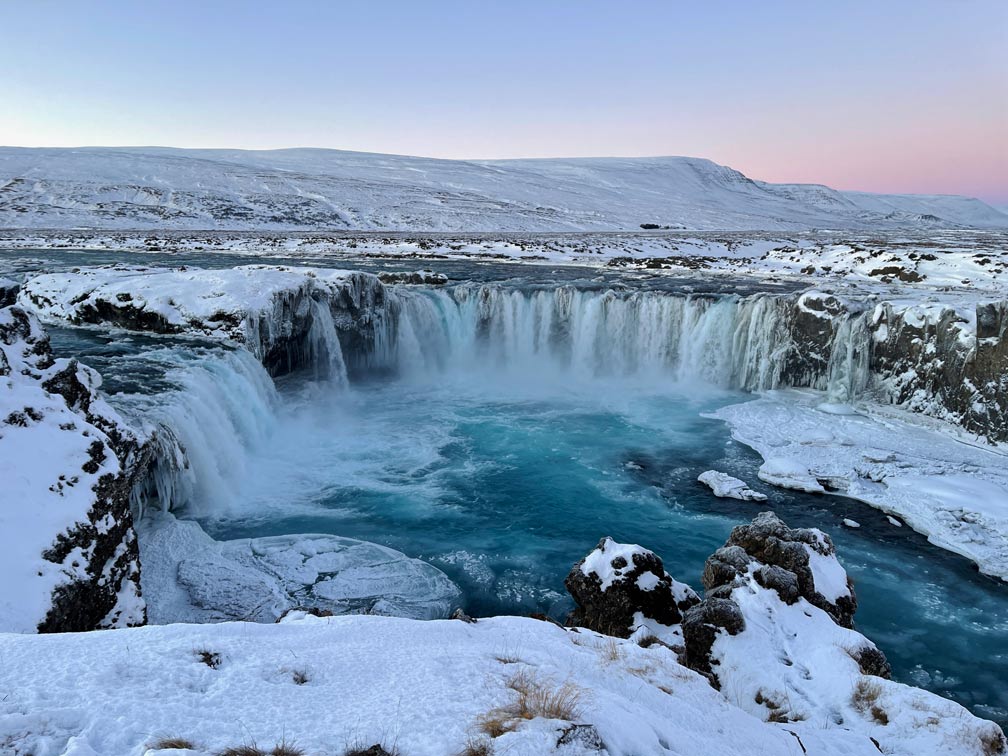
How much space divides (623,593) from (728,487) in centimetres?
711

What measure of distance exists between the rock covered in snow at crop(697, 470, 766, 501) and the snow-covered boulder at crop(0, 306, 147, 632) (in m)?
11.8

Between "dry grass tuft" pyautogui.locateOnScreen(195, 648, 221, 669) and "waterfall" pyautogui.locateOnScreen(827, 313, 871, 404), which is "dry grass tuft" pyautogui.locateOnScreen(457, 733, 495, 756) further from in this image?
"waterfall" pyautogui.locateOnScreen(827, 313, 871, 404)

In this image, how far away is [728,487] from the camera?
1448cm

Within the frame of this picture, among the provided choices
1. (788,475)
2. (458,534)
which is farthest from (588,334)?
(458,534)

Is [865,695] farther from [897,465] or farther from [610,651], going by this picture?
[897,465]

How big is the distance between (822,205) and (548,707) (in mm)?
200136

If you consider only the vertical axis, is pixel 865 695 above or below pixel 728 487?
above

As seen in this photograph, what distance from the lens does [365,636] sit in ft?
16.6

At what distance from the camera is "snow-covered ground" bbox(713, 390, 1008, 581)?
12.6 m

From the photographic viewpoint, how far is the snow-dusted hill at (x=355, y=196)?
7950cm

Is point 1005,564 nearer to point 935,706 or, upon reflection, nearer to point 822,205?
point 935,706

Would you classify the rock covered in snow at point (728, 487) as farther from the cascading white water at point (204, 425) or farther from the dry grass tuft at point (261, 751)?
the dry grass tuft at point (261, 751)

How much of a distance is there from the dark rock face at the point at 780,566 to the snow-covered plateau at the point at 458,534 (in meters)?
0.05

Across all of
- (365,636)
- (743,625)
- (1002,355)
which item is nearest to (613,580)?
(743,625)
